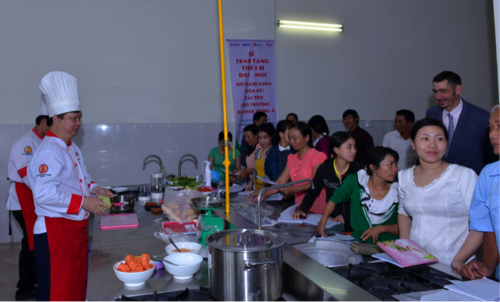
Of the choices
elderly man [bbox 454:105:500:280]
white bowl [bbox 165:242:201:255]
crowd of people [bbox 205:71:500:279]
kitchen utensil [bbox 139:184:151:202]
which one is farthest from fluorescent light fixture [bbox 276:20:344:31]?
white bowl [bbox 165:242:201:255]

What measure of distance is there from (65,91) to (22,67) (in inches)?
120

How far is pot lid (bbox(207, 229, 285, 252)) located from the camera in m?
1.07

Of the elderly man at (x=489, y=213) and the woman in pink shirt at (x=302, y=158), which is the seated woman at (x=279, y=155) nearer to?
the woman in pink shirt at (x=302, y=158)

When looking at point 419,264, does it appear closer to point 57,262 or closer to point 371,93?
point 57,262

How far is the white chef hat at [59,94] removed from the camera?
2.13 metres

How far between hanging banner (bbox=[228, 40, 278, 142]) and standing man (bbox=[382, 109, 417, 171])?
1.68 m

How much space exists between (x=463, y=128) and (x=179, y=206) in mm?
2090

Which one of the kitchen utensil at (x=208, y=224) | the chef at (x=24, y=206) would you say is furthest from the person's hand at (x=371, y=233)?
the chef at (x=24, y=206)

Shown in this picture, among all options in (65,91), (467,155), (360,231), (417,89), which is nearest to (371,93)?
(417,89)

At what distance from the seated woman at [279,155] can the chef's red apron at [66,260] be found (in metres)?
1.87

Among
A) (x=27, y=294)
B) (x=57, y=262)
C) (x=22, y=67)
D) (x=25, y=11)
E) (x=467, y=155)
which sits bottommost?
(x=27, y=294)

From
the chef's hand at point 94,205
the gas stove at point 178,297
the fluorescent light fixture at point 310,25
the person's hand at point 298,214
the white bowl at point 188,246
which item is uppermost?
the fluorescent light fixture at point 310,25

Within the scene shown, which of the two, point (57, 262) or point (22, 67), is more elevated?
point (22, 67)

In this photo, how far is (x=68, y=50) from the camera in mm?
4734
